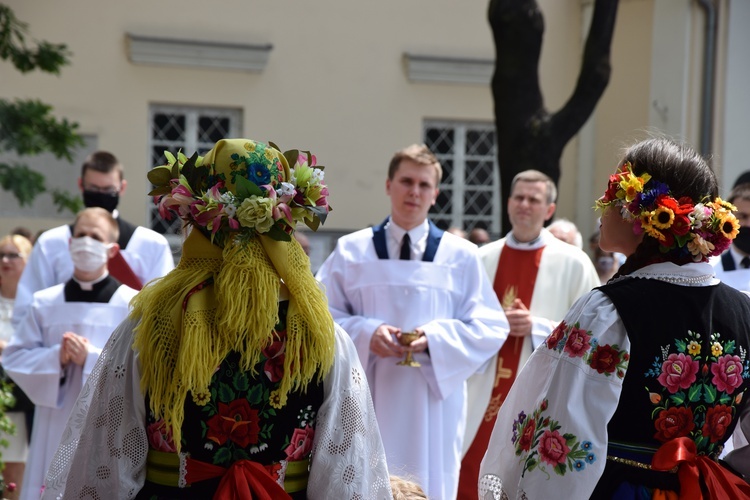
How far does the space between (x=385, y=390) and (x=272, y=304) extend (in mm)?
3030

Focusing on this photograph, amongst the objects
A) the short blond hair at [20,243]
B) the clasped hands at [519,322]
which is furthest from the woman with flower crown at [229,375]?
the short blond hair at [20,243]

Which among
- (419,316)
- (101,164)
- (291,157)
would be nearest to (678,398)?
(291,157)

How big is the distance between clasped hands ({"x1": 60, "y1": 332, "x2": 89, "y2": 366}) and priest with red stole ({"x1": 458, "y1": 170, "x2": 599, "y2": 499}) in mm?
2465

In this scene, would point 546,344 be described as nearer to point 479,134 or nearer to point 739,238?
point 739,238

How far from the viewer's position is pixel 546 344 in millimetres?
3510

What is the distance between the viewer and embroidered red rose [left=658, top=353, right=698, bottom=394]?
329 centimetres

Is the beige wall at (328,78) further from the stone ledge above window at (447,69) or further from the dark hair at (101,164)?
the dark hair at (101,164)

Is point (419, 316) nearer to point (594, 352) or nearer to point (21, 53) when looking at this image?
point (594, 352)

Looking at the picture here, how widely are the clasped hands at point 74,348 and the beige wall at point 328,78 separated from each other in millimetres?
7629

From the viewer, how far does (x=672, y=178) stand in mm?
3473

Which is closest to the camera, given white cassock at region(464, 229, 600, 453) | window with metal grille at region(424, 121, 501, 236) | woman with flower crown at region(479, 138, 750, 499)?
woman with flower crown at region(479, 138, 750, 499)

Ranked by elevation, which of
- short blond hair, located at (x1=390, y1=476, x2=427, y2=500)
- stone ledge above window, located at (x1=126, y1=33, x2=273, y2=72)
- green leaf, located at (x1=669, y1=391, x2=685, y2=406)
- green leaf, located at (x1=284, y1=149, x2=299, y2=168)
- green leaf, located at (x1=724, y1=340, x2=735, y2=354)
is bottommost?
short blond hair, located at (x1=390, y1=476, x2=427, y2=500)

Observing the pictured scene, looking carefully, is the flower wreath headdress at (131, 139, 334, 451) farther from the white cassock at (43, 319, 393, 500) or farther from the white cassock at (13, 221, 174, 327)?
the white cassock at (13, 221, 174, 327)

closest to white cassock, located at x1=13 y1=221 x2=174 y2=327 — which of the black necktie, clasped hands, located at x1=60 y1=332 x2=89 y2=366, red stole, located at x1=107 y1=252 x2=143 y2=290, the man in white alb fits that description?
red stole, located at x1=107 y1=252 x2=143 y2=290
